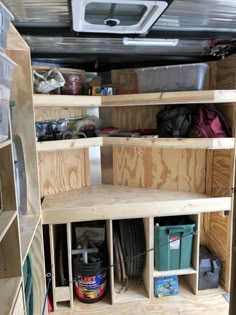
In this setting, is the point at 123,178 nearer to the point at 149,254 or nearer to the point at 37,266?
the point at 149,254

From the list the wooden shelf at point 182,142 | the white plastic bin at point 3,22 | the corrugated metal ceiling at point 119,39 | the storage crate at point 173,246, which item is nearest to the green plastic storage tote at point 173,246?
the storage crate at point 173,246

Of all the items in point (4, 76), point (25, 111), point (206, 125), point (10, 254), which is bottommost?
point (10, 254)

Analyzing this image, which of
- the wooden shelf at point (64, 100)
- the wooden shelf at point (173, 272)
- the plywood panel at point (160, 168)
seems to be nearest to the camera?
the wooden shelf at point (64, 100)

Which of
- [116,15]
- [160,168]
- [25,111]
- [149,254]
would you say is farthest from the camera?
[160,168]

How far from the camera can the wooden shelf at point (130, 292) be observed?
2.23 m

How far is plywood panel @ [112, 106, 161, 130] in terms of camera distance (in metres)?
2.45

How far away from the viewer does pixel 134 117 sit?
8.07 ft

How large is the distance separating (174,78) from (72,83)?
0.81 m

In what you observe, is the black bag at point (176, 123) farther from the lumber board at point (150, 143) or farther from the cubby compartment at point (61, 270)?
the cubby compartment at point (61, 270)

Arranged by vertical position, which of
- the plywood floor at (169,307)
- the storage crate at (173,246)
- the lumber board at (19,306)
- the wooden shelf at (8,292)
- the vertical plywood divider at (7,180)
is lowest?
the plywood floor at (169,307)

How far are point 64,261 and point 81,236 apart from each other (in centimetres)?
25

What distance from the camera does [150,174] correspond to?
2467mm

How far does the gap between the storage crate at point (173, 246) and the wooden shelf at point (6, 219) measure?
1380 millimetres

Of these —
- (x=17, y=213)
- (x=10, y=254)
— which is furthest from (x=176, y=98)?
(x=10, y=254)
